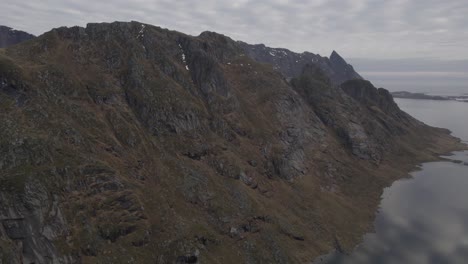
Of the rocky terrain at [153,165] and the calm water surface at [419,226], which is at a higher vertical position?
the rocky terrain at [153,165]

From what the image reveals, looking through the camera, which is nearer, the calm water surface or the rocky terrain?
the rocky terrain

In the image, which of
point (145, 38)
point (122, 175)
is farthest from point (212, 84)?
point (122, 175)

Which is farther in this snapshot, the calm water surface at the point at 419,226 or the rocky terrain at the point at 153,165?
the calm water surface at the point at 419,226

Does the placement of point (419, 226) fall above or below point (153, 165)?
below

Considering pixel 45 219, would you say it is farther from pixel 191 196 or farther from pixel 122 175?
pixel 191 196

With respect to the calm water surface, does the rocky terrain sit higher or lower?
higher
